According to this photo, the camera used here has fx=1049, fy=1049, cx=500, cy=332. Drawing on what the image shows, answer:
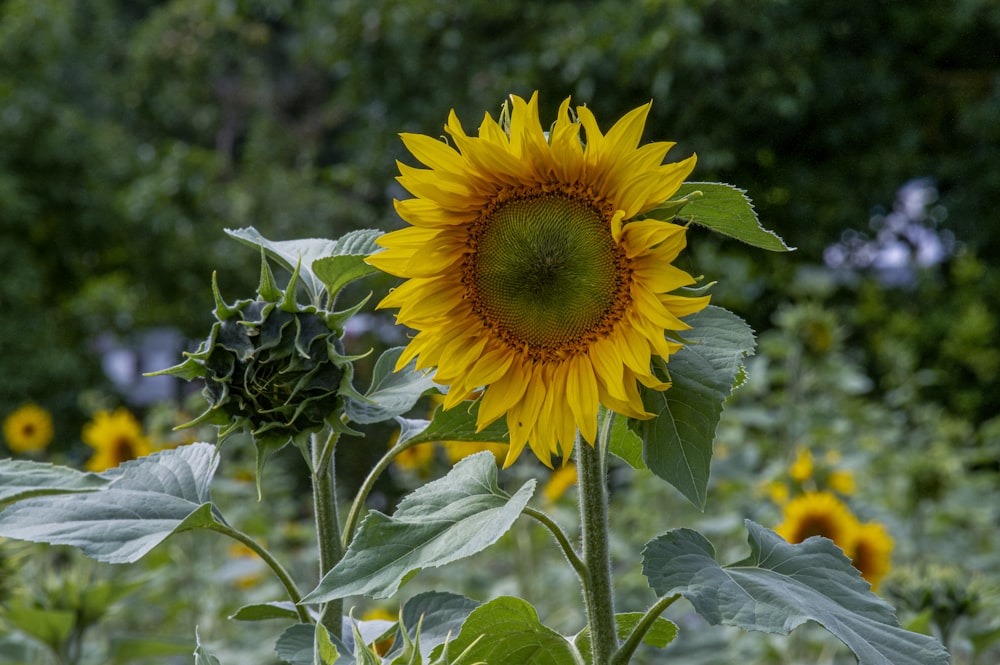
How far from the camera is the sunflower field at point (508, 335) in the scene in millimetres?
538

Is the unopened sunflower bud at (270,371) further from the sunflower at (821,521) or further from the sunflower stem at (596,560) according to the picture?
the sunflower at (821,521)

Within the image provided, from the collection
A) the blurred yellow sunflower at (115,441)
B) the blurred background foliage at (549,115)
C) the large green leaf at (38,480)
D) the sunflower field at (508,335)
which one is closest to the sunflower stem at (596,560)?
the sunflower field at (508,335)

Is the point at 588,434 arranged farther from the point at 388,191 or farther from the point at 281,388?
the point at 388,191

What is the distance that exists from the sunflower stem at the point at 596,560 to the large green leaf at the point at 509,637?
0.06ft

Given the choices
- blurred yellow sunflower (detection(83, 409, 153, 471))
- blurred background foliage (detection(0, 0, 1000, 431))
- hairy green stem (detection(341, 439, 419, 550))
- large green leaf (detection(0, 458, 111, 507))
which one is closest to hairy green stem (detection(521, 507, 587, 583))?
hairy green stem (detection(341, 439, 419, 550))

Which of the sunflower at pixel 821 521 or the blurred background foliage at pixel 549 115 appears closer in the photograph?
the sunflower at pixel 821 521

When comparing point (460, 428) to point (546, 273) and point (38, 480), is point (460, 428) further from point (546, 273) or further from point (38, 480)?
point (38, 480)

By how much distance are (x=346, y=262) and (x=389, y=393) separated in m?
0.08

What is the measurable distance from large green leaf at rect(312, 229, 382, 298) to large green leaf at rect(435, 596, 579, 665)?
206mm

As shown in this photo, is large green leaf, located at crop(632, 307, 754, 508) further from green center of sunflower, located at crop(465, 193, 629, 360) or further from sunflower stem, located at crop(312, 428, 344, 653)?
sunflower stem, located at crop(312, 428, 344, 653)

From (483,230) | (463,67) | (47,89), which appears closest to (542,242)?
(483,230)

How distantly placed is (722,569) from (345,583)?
0.19 metres

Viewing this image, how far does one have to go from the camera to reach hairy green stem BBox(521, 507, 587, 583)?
54 cm

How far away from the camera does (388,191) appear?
4.83 metres
